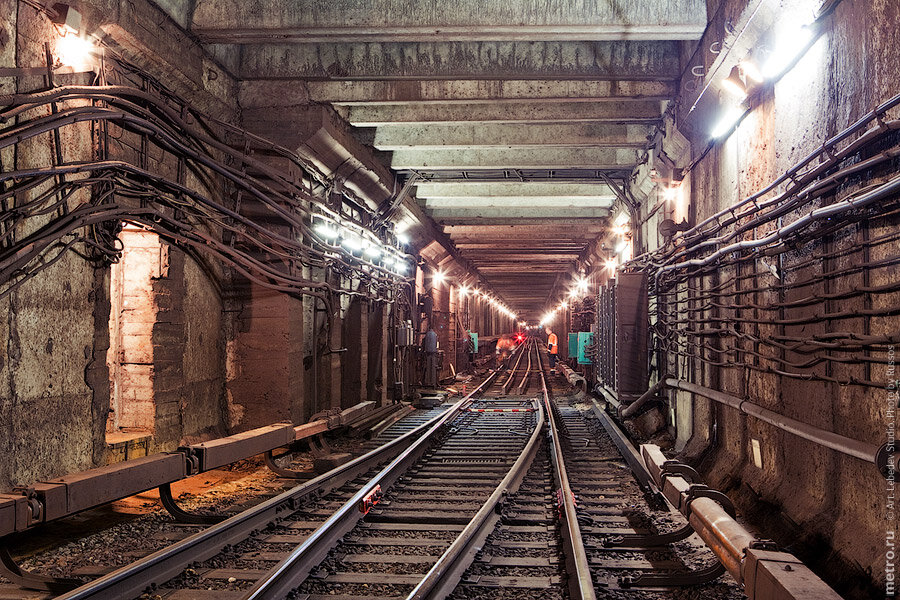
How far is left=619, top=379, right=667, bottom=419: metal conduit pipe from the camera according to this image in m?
10.3

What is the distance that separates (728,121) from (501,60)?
304 centimetres

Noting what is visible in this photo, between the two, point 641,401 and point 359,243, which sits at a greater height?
point 359,243

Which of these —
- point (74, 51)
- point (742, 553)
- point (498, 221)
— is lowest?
point (742, 553)

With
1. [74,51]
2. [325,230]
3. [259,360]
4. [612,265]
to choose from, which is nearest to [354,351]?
[325,230]

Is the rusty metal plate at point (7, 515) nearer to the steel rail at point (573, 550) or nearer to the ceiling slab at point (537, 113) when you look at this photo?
the steel rail at point (573, 550)

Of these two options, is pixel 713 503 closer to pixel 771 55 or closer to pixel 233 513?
pixel 771 55

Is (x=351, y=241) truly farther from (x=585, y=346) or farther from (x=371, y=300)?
(x=585, y=346)

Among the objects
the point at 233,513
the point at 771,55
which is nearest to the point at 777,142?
the point at 771,55

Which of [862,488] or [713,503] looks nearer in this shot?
[862,488]

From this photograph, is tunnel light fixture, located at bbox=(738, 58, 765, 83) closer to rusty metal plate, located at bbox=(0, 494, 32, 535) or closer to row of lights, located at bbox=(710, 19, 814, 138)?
row of lights, located at bbox=(710, 19, 814, 138)

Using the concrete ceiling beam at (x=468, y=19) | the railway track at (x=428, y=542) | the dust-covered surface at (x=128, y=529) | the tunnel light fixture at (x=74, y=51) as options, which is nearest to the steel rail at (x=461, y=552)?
the railway track at (x=428, y=542)

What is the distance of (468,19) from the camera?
7.13 metres

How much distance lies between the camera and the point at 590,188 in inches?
617

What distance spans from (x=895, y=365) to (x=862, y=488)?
37.8 inches
